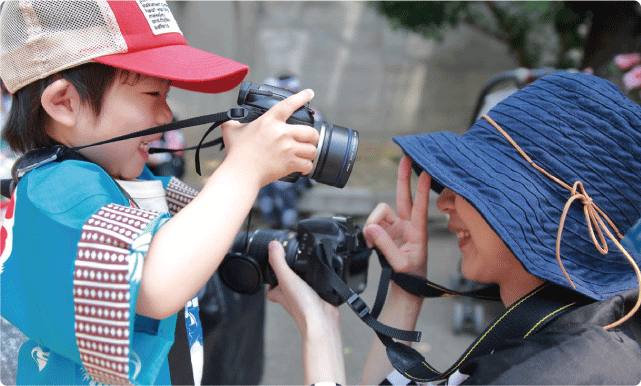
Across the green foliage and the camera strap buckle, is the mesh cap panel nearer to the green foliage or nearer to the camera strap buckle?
the camera strap buckle

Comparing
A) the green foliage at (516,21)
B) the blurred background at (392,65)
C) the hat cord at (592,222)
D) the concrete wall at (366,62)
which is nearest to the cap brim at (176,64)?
the hat cord at (592,222)

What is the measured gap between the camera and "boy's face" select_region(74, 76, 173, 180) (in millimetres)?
886

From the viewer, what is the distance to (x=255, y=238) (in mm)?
1258

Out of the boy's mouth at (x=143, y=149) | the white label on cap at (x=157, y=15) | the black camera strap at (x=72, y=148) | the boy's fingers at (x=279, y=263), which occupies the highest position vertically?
the white label on cap at (x=157, y=15)

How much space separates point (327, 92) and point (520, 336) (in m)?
6.76

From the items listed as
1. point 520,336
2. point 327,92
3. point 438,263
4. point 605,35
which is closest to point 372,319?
point 520,336

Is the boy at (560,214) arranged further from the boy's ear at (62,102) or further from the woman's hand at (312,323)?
the boy's ear at (62,102)

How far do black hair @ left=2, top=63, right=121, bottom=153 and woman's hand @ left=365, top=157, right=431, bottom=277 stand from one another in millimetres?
733

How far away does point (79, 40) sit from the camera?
2.72 feet

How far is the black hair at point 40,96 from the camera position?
851 millimetres

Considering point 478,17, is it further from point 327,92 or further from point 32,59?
point 32,59

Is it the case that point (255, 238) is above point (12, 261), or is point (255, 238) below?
below

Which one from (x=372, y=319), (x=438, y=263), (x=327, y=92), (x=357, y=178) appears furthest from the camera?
(x=327, y=92)

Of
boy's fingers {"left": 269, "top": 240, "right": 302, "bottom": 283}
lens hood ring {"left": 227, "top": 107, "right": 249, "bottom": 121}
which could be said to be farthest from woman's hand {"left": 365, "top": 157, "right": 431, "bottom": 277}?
lens hood ring {"left": 227, "top": 107, "right": 249, "bottom": 121}
